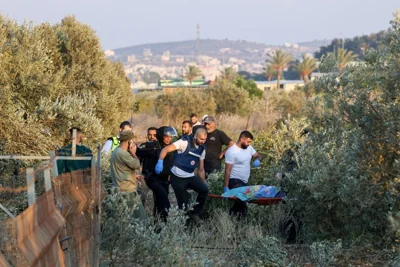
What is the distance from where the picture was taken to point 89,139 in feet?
49.4

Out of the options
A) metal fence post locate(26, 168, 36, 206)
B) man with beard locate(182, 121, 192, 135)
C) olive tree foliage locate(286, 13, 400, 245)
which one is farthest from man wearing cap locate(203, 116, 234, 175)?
metal fence post locate(26, 168, 36, 206)

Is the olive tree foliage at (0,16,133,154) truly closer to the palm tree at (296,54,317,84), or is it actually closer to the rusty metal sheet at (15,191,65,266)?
the rusty metal sheet at (15,191,65,266)

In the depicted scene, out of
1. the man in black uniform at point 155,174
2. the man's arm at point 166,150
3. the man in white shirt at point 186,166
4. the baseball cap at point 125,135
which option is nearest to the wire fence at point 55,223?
the baseball cap at point 125,135

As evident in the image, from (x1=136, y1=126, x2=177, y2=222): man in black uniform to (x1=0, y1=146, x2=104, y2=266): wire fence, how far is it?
300 cm

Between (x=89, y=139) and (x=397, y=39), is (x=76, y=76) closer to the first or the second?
(x=89, y=139)

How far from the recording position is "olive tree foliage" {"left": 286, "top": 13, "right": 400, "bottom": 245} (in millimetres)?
6980

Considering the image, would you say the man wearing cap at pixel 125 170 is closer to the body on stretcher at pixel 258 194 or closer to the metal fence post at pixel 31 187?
the body on stretcher at pixel 258 194

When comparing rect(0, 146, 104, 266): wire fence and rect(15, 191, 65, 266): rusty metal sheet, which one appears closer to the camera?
rect(15, 191, 65, 266): rusty metal sheet

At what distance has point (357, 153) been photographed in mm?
7285

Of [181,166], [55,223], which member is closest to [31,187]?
[55,223]

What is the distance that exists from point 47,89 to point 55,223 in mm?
10732

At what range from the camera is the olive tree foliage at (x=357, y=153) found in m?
6.98

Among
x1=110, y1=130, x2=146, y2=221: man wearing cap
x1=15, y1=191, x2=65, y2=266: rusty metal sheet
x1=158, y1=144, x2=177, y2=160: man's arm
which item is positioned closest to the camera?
x1=15, y1=191, x2=65, y2=266: rusty metal sheet

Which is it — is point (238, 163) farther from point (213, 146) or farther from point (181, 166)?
point (213, 146)
